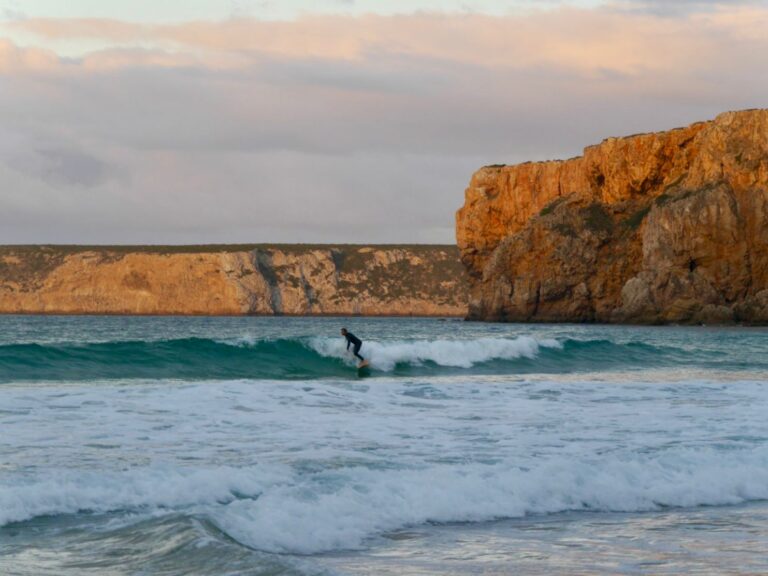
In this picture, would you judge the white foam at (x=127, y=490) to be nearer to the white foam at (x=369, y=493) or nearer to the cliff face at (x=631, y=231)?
the white foam at (x=369, y=493)

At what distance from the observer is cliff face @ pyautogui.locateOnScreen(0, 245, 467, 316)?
131875 millimetres

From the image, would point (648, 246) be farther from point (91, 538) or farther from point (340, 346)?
point (91, 538)

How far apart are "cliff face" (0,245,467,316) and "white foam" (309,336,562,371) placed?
9905cm

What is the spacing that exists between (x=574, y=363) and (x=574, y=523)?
2421cm

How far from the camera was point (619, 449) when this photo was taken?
40.8 feet

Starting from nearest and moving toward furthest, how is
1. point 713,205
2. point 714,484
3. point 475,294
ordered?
point 714,484 < point 713,205 < point 475,294

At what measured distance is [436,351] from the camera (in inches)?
1257

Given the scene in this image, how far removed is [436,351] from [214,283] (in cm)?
10368

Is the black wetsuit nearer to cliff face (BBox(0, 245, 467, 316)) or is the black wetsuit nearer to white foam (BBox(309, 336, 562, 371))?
white foam (BBox(309, 336, 562, 371))

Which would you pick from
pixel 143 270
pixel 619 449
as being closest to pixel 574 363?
pixel 619 449

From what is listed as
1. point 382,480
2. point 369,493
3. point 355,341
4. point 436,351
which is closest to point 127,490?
point 369,493

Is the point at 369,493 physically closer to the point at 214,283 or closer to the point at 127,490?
the point at 127,490

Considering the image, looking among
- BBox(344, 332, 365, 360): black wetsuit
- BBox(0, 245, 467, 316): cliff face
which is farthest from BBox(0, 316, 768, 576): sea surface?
BBox(0, 245, 467, 316): cliff face

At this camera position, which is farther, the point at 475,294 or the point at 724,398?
the point at 475,294
